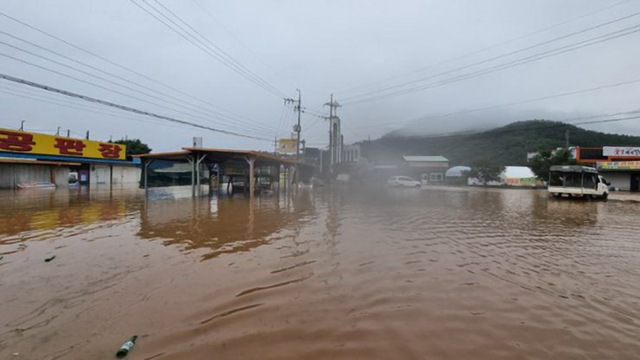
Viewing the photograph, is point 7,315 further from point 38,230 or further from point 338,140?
point 338,140

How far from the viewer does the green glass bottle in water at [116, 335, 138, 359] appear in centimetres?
275

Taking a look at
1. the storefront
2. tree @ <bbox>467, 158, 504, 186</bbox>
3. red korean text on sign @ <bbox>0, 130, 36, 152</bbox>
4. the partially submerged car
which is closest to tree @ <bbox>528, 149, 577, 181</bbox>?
the storefront

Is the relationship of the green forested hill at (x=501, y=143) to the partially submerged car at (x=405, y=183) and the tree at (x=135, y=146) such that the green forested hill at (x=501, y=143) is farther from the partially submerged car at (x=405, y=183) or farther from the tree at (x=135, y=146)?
the tree at (x=135, y=146)

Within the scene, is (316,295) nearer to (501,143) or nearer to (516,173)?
(516,173)

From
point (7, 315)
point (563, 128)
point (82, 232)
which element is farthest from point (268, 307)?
point (563, 128)

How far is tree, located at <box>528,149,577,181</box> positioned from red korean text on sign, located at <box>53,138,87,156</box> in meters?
45.1

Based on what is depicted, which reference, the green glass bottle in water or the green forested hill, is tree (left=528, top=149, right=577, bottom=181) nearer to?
the green forested hill

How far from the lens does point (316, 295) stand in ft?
13.6

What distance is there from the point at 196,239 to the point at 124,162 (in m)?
29.4

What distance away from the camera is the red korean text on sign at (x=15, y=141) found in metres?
22.1

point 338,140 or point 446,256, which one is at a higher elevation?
point 338,140

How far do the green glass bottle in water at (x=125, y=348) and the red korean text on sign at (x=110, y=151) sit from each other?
3218 centimetres

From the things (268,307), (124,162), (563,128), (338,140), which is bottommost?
(268,307)

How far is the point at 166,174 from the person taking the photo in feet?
94.0
